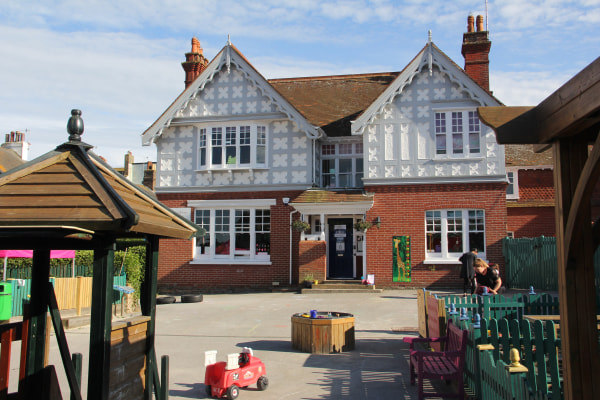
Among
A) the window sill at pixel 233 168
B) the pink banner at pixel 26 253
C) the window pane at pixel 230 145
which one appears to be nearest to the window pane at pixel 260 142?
the window sill at pixel 233 168

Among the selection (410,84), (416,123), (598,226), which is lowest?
(598,226)

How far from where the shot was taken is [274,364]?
932 centimetres

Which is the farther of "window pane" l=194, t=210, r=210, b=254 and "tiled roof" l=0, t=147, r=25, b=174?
"tiled roof" l=0, t=147, r=25, b=174

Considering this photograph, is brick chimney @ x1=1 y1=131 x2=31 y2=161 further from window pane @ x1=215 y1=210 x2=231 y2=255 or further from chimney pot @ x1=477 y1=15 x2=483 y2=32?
chimney pot @ x1=477 y1=15 x2=483 y2=32

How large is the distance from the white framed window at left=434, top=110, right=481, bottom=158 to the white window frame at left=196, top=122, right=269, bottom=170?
719 centimetres

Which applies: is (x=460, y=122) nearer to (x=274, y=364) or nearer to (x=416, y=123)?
(x=416, y=123)

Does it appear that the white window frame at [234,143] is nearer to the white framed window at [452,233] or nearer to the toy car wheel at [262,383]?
the white framed window at [452,233]

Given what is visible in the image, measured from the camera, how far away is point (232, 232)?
22.9m

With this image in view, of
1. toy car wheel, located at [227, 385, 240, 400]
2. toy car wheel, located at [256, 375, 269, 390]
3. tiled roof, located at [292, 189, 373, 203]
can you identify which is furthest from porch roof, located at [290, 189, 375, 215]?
toy car wheel, located at [227, 385, 240, 400]

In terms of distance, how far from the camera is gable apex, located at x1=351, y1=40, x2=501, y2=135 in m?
20.9

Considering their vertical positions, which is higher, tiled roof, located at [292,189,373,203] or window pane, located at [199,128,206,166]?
window pane, located at [199,128,206,166]

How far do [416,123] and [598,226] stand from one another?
17559 millimetres

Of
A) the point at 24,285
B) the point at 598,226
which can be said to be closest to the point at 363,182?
the point at 24,285

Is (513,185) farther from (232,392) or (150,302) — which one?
(150,302)
